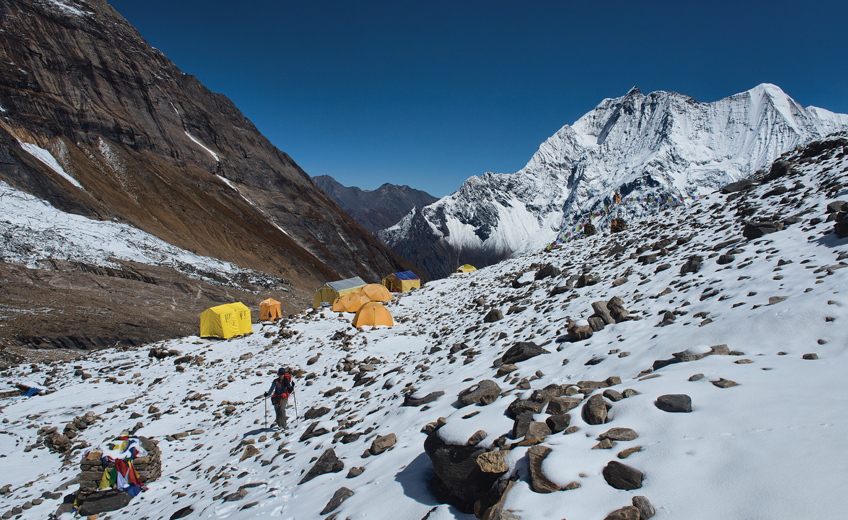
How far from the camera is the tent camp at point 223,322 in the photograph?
64.3 ft

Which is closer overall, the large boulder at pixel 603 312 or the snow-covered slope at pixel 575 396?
the snow-covered slope at pixel 575 396

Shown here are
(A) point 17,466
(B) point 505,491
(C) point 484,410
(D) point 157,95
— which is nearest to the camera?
(B) point 505,491

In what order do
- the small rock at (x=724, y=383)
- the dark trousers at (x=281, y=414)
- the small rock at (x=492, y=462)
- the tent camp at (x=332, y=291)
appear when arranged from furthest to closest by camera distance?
1. the tent camp at (x=332, y=291)
2. the dark trousers at (x=281, y=414)
3. the small rock at (x=724, y=383)
4. the small rock at (x=492, y=462)

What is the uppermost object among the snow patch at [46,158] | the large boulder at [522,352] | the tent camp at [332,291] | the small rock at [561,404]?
the snow patch at [46,158]

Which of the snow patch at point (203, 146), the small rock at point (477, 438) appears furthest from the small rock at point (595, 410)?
the snow patch at point (203, 146)

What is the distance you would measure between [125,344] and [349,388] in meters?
15.8

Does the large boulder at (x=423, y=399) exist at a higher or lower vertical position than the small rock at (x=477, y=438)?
lower

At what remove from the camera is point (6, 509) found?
23.5 ft

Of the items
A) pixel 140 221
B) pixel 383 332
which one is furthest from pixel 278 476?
pixel 140 221

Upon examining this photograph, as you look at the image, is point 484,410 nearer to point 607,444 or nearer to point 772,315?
point 607,444

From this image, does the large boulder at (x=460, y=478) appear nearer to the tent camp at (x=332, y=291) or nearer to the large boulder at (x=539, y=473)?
the large boulder at (x=539, y=473)

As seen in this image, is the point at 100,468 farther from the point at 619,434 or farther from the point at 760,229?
the point at 760,229

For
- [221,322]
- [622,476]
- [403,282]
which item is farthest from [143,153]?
[622,476]

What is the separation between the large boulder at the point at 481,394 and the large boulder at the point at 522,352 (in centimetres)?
158
